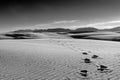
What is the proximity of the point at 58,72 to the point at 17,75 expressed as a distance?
2618 millimetres

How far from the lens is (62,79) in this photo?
6617 millimetres

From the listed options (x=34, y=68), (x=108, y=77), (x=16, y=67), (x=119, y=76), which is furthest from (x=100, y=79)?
(x=16, y=67)

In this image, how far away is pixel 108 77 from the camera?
22.2 feet

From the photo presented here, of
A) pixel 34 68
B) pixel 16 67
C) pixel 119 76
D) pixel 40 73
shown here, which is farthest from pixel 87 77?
pixel 16 67

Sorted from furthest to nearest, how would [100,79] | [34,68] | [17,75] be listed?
[34,68] < [17,75] < [100,79]

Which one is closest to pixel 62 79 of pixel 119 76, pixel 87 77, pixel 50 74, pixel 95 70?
pixel 50 74

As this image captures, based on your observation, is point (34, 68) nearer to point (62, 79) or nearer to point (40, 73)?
point (40, 73)

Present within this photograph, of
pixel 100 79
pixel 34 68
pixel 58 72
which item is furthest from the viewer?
pixel 34 68

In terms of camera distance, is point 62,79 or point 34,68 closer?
point 62,79

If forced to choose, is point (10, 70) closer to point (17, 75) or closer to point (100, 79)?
point (17, 75)

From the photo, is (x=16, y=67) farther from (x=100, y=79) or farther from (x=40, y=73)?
(x=100, y=79)

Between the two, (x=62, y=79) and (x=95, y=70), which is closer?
(x=62, y=79)

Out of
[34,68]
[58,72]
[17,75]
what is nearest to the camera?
[17,75]

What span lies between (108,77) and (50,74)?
3545 millimetres
